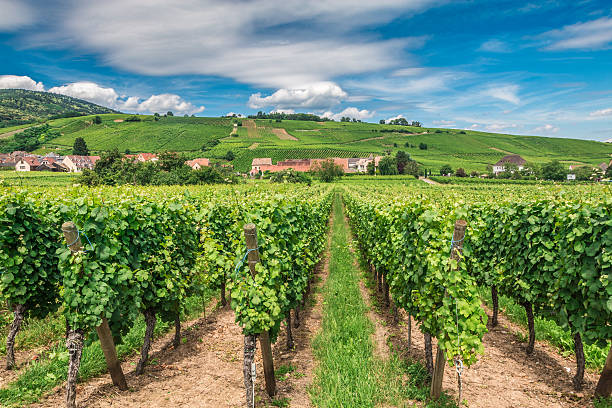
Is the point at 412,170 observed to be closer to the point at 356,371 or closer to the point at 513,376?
the point at 513,376

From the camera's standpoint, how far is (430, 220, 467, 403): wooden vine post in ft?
13.5

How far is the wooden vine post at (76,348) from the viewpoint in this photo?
13.8ft

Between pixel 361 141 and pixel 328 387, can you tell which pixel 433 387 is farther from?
pixel 361 141

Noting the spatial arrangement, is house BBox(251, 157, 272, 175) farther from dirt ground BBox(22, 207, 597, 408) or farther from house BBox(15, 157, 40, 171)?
dirt ground BBox(22, 207, 597, 408)

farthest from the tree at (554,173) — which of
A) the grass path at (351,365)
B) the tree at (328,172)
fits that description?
the grass path at (351,365)

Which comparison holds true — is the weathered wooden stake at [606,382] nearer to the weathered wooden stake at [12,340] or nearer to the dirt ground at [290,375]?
the dirt ground at [290,375]

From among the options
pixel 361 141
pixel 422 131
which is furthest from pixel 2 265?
pixel 422 131

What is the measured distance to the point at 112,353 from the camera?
476cm

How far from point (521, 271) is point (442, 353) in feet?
8.93

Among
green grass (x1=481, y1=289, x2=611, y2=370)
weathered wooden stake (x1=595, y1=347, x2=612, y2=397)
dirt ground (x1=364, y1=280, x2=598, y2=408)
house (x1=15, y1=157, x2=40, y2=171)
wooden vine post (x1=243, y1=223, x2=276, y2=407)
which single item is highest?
house (x1=15, y1=157, x2=40, y2=171)

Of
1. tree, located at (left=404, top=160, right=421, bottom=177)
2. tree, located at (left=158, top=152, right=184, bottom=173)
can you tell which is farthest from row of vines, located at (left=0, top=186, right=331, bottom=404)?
tree, located at (left=404, top=160, right=421, bottom=177)

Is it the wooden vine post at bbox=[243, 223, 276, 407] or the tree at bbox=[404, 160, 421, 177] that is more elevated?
the tree at bbox=[404, 160, 421, 177]

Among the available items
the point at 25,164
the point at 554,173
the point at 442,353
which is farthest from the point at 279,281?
the point at 25,164

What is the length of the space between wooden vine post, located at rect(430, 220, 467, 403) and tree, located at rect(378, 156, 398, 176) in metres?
78.3
